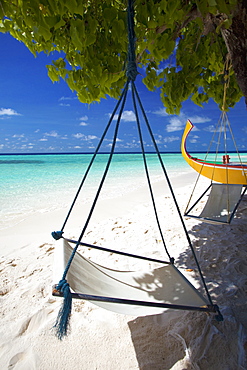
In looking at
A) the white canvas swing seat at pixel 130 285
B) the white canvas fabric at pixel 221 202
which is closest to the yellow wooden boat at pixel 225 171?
the white canvas fabric at pixel 221 202

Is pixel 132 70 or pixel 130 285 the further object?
pixel 130 285

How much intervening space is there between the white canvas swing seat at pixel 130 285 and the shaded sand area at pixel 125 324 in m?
0.21

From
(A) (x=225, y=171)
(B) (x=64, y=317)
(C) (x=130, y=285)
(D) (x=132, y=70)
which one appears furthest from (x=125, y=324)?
(A) (x=225, y=171)

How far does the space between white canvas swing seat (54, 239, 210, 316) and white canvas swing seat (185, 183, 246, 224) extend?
4.90ft

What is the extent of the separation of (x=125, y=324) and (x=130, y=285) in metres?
0.24

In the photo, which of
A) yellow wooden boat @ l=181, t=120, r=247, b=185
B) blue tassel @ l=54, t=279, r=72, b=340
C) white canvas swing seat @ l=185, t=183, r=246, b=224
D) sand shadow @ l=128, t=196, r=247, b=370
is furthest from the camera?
yellow wooden boat @ l=181, t=120, r=247, b=185

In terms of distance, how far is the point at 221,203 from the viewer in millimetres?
3305

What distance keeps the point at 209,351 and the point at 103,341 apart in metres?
0.60

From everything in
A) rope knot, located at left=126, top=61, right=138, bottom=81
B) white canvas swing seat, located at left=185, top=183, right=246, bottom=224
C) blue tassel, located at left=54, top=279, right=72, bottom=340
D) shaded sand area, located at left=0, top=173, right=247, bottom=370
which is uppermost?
rope knot, located at left=126, top=61, right=138, bottom=81

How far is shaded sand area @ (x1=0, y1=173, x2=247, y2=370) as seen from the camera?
1.22m

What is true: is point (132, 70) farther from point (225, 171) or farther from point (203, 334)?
point (225, 171)

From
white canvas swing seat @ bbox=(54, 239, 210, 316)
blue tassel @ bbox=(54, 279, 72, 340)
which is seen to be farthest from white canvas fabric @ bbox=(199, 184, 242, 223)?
blue tassel @ bbox=(54, 279, 72, 340)

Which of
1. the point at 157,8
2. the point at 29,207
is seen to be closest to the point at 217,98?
the point at 157,8

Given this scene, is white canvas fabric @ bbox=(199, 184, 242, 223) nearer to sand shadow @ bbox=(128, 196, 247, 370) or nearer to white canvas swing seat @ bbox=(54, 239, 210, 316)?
sand shadow @ bbox=(128, 196, 247, 370)
